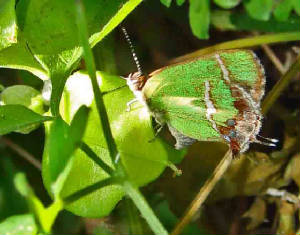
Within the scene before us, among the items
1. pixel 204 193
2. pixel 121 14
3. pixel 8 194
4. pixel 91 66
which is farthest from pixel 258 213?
pixel 91 66

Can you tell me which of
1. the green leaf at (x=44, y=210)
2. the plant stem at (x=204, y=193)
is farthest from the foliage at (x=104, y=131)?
the plant stem at (x=204, y=193)

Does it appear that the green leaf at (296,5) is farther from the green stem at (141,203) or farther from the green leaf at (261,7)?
the green stem at (141,203)

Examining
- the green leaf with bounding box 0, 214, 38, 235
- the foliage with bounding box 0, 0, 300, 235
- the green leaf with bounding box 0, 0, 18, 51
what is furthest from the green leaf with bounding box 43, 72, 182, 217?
the green leaf with bounding box 0, 214, 38, 235

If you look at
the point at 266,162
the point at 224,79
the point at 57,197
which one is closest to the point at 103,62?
the point at 224,79

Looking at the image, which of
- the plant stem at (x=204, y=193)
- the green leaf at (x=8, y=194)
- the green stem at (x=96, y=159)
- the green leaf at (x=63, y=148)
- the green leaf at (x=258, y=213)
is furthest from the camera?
the green leaf at (x=258, y=213)

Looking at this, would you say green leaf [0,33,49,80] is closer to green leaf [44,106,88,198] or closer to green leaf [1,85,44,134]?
green leaf [1,85,44,134]

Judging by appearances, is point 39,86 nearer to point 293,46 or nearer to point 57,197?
point 57,197
